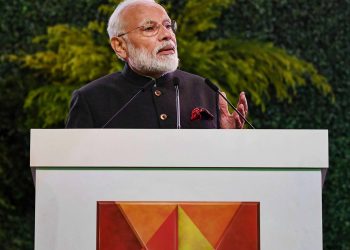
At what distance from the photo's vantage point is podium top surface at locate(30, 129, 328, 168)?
2113mm

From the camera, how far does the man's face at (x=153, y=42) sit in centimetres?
298

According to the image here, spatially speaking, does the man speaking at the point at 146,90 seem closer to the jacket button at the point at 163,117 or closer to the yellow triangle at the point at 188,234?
the jacket button at the point at 163,117

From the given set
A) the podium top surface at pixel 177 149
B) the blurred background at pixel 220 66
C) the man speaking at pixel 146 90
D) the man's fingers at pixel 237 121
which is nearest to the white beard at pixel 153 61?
the man speaking at pixel 146 90

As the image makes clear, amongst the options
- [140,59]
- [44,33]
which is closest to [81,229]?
[140,59]

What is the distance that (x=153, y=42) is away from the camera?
3.00m

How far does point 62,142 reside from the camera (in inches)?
83.4

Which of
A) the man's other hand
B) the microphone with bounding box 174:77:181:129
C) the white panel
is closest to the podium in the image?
the white panel

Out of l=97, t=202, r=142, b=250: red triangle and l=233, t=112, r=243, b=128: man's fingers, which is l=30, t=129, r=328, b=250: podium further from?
l=233, t=112, r=243, b=128: man's fingers

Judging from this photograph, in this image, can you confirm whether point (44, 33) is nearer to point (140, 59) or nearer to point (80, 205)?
point (140, 59)

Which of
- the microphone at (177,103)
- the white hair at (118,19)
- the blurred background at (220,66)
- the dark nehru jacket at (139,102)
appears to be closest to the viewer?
the microphone at (177,103)

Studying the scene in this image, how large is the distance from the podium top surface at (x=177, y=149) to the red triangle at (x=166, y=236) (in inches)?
5.1

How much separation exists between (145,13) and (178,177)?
1010 mm

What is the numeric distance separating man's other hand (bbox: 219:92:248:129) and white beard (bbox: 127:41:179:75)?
211 millimetres

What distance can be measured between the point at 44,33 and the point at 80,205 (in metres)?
4.44
